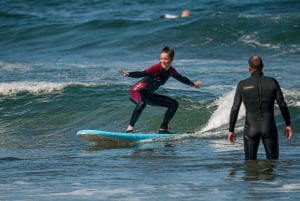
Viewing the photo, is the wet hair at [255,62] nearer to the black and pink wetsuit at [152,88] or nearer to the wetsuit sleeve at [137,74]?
the wetsuit sleeve at [137,74]

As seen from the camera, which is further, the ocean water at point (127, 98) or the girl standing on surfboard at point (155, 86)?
the girl standing on surfboard at point (155, 86)

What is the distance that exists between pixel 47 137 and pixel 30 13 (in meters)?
20.5

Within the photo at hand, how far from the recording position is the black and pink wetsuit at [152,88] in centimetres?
1197

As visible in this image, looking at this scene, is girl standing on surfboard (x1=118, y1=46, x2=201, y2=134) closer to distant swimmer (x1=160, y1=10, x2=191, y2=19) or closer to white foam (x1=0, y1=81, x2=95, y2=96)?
white foam (x1=0, y1=81, x2=95, y2=96)

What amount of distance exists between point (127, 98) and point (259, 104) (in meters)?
8.44

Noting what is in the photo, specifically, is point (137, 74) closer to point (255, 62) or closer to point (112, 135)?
point (112, 135)

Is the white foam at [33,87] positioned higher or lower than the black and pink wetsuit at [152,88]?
lower

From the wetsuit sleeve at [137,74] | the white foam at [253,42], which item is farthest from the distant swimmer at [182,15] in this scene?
the wetsuit sleeve at [137,74]

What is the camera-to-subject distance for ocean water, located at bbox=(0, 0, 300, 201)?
316 inches

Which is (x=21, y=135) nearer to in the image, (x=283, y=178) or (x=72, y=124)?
(x=72, y=124)

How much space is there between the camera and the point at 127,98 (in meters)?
17.0

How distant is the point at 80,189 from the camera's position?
305 inches

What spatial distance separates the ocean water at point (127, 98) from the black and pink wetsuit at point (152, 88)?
1.71 feet

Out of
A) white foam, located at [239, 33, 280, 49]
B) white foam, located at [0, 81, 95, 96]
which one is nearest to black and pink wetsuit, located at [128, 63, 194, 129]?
white foam, located at [0, 81, 95, 96]
